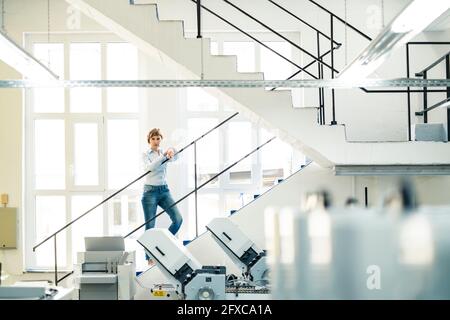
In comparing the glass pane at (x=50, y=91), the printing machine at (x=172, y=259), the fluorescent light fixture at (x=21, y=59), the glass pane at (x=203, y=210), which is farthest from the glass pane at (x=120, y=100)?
the printing machine at (x=172, y=259)

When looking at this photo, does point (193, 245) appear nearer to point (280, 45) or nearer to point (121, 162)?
point (121, 162)

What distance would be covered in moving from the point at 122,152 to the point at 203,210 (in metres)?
1.28

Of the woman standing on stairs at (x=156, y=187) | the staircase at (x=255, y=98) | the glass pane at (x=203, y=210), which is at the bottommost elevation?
the glass pane at (x=203, y=210)

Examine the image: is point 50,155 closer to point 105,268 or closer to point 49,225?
point 49,225

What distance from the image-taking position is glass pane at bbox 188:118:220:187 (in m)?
7.02

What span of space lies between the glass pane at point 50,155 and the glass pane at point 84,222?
321 mm

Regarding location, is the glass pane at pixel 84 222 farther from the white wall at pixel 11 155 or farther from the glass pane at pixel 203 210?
the glass pane at pixel 203 210

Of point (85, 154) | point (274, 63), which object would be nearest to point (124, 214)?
point (85, 154)

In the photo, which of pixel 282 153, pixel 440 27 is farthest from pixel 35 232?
pixel 440 27

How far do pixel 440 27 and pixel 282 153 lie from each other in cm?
255

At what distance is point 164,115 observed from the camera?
7.08 m

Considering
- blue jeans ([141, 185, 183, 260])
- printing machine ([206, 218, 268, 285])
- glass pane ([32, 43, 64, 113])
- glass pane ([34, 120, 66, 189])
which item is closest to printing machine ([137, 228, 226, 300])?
printing machine ([206, 218, 268, 285])

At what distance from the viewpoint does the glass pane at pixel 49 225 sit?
703cm

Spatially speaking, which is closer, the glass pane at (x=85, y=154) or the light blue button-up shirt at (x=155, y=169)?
the light blue button-up shirt at (x=155, y=169)
